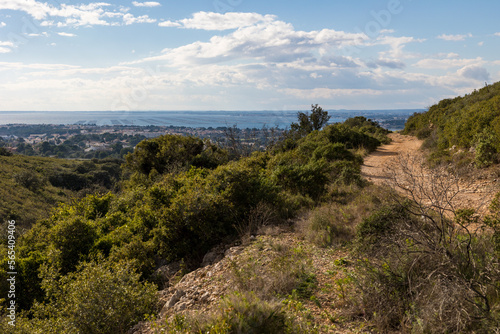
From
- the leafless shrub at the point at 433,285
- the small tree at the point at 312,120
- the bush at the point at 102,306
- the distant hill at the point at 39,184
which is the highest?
the small tree at the point at 312,120

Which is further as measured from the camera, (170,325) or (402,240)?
(402,240)

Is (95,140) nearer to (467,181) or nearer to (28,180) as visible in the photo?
(28,180)

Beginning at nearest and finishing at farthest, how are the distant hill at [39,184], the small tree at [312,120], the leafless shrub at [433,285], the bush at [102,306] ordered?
the leafless shrub at [433,285], the bush at [102,306], the distant hill at [39,184], the small tree at [312,120]

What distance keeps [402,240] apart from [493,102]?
40.9 feet

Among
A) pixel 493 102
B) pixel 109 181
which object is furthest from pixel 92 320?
pixel 109 181

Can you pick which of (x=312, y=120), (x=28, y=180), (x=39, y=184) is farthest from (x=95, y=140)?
(x=312, y=120)

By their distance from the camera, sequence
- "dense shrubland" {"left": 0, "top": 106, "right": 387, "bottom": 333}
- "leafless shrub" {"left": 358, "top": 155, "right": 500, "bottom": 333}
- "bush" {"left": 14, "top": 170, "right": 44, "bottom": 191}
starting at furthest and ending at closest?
"bush" {"left": 14, "top": 170, "right": 44, "bottom": 191}
"dense shrubland" {"left": 0, "top": 106, "right": 387, "bottom": 333}
"leafless shrub" {"left": 358, "top": 155, "right": 500, "bottom": 333}

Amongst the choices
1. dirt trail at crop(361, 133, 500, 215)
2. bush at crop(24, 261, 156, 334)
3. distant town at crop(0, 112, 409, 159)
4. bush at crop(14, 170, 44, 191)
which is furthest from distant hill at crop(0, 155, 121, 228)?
dirt trail at crop(361, 133, 500, 215)

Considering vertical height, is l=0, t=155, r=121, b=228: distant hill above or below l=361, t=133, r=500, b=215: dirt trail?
below

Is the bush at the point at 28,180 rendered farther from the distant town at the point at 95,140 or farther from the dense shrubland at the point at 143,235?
the dense shrubland at the point at 143,235

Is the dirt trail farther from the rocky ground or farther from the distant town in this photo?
the distant town

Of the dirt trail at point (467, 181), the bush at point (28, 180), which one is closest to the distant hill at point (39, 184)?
the bush at point (28, 180)

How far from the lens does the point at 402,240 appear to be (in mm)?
4402

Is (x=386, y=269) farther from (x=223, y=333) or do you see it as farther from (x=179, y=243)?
(x=179, y=243)
